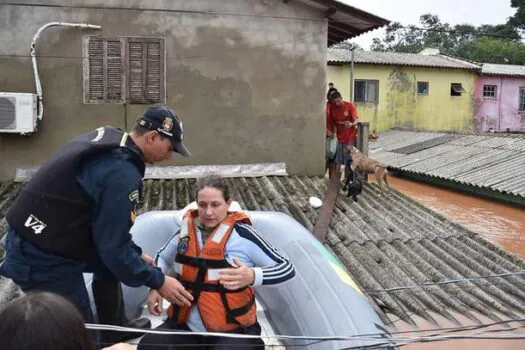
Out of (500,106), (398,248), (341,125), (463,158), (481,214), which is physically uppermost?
(500,106)

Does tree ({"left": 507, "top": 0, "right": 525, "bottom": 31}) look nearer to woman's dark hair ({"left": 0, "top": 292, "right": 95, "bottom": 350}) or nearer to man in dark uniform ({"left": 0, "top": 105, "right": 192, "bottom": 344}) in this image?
man in dark uniform ({"left": 0, "top": 105, "right": 192, "bottom": 344})

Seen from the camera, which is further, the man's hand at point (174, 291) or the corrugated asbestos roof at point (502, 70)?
the corrugated asbestos roof at point (502, 70)

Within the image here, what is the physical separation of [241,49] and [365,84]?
17145 millimetres

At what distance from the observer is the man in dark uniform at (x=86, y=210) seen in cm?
238

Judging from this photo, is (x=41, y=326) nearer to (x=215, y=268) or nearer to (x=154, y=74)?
(x=215, y=268)

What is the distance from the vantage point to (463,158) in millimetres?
15992

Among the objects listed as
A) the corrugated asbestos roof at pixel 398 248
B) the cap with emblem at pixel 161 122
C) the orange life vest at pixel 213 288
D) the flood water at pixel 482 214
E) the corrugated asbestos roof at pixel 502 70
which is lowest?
the flood water at pixel 482 214

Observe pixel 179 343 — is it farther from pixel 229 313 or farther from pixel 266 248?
pixel 266 248

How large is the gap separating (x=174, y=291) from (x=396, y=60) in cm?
2403

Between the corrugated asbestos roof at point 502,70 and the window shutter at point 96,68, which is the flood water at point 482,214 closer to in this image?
the window shutter at point 96,68

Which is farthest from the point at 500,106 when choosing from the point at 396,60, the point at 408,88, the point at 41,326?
the point at 41,326

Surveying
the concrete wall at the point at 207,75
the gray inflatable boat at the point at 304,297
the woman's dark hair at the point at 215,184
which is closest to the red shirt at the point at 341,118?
the concrete wall at the point at 207,75

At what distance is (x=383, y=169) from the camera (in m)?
8.68

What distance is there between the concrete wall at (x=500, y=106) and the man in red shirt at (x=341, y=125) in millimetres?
19950
